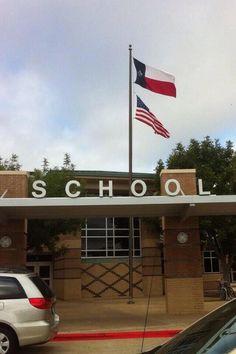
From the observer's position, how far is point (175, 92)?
2197 cm

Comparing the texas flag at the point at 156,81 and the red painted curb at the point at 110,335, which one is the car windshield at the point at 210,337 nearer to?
the red painted curb at the point at 110,335

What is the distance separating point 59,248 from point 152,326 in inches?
656

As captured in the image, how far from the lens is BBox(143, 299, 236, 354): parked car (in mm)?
3180

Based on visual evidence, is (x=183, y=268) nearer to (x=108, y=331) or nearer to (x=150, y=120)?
(x=108, y=331)

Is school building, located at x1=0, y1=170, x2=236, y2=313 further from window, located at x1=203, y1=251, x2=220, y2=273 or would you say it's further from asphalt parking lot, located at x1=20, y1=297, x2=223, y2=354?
window, located at x1=203, y1=251, x2=220, y2=273

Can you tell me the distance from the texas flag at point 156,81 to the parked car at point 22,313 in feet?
43.6

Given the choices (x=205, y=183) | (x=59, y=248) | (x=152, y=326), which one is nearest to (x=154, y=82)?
(x=205, y=183)

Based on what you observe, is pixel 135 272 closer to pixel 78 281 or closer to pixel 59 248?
pixel 78 281

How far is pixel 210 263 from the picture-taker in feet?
128

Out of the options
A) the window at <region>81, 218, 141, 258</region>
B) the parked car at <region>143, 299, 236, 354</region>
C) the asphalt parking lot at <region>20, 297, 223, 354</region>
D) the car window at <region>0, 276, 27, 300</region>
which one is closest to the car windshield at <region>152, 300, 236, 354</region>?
the parked car at <region>143, 299, 236, 354</region>

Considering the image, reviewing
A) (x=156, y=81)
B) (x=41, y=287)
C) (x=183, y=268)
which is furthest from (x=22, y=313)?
(x=156, y=81)

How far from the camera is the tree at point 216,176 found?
25.9 m

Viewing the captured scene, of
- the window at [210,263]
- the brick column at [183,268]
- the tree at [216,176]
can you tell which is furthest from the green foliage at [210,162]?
the window at [210,263]

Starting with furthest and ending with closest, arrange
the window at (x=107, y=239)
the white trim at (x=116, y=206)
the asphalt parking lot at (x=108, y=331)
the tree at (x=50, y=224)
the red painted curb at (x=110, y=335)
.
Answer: the window at (x=107, y=239) → the tree at (x=50, y=224) → the white trim at (x=116, y=206) → the red painted curb at (x=110, y=335) → the asphalt parking lot at (x=108, y=331)
